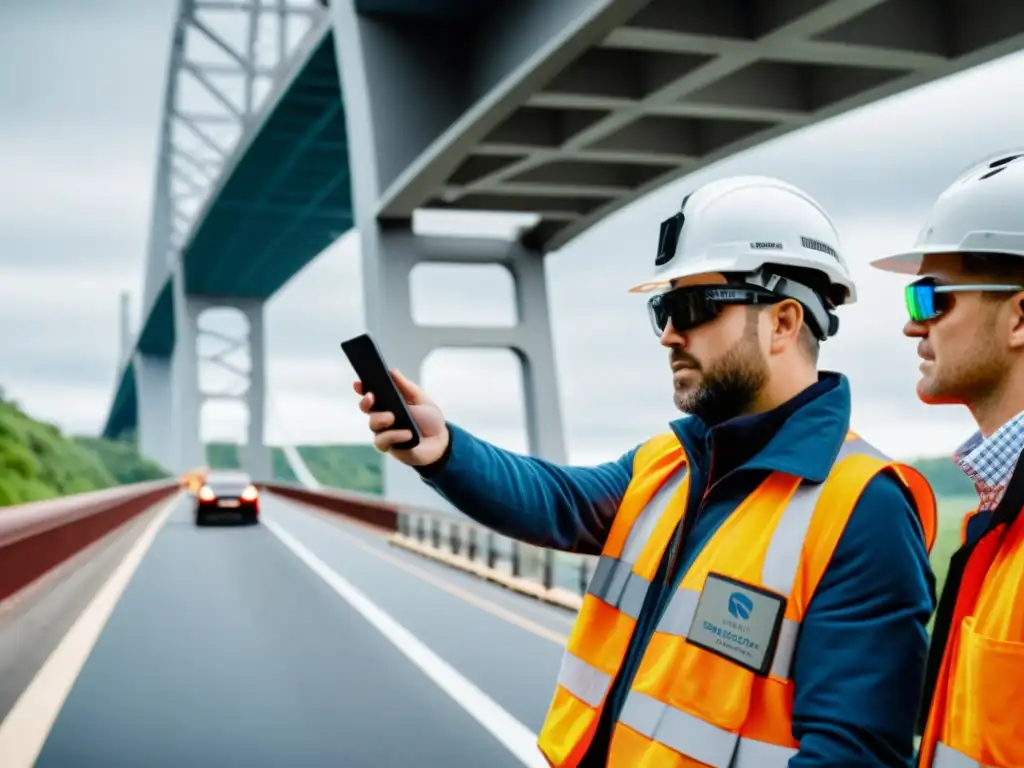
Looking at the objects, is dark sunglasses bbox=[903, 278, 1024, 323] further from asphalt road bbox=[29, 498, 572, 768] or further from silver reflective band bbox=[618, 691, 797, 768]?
asphalt road bbox=[29, 498, 572, 768]

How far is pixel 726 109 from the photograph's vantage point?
62.3 ft

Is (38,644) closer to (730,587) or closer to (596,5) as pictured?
(596,5)

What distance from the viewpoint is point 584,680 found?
2.77 meters

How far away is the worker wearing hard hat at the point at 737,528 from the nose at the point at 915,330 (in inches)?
6.9

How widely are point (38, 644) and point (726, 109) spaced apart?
39.9ft

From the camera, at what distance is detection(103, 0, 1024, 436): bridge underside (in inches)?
607

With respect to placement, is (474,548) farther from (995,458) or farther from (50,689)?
(995,458)

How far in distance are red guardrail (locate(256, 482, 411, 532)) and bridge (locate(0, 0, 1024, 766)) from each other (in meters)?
0.15

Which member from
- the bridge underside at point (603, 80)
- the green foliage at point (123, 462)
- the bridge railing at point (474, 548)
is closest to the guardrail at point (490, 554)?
the bridge railing at point (474, 548)

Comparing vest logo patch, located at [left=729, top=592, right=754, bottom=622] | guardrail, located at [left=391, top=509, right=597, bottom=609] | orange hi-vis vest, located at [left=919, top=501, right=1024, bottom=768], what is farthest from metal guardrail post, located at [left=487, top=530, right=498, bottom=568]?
orange hi-vis vest, located at [left=919, top=501, right=1024, bottom=768]

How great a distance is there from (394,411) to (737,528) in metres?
0.75

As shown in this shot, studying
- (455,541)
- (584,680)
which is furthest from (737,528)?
(455,541)

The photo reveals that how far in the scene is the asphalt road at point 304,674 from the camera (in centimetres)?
720

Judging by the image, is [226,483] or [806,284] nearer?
[806,284]
